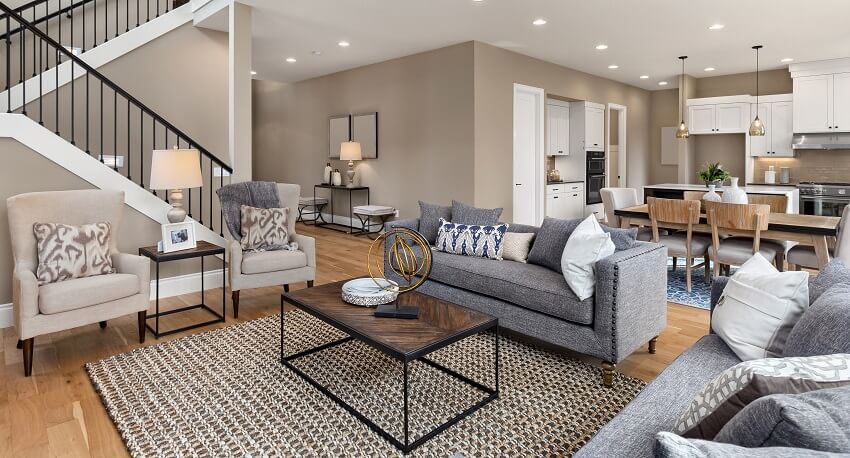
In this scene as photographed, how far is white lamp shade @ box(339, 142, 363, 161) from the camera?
7824mm

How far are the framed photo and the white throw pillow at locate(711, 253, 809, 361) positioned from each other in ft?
11.9

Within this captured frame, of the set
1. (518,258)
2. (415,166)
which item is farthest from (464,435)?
(415,166)

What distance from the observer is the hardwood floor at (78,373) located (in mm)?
2146

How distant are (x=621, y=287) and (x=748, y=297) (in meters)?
0.75

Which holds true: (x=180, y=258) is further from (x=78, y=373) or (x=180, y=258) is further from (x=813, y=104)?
(x=813, y=104)

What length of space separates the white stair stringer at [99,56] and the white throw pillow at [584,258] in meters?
4.98

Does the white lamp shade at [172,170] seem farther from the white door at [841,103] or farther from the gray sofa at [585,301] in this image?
the white door at [841,103]

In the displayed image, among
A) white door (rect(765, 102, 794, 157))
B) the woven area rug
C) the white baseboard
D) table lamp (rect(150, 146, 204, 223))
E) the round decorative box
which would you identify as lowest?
the woven area rug

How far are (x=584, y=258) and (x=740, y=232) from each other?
7.66 ft

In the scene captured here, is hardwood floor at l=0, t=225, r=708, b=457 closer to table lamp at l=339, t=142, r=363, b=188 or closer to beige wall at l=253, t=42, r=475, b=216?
beige wall at l=253, t=42, r=475, b=216

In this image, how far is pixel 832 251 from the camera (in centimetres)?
412

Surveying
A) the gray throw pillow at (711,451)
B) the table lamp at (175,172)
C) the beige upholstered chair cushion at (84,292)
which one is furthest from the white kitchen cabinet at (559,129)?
the gray throw pillow at (711,451)

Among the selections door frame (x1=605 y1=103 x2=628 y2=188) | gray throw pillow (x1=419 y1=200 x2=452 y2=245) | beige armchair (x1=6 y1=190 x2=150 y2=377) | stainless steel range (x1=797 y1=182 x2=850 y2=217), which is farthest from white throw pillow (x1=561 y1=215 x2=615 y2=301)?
door frame (x1=605 y1=103 x2=628 y2=188)

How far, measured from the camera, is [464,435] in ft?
7.09
